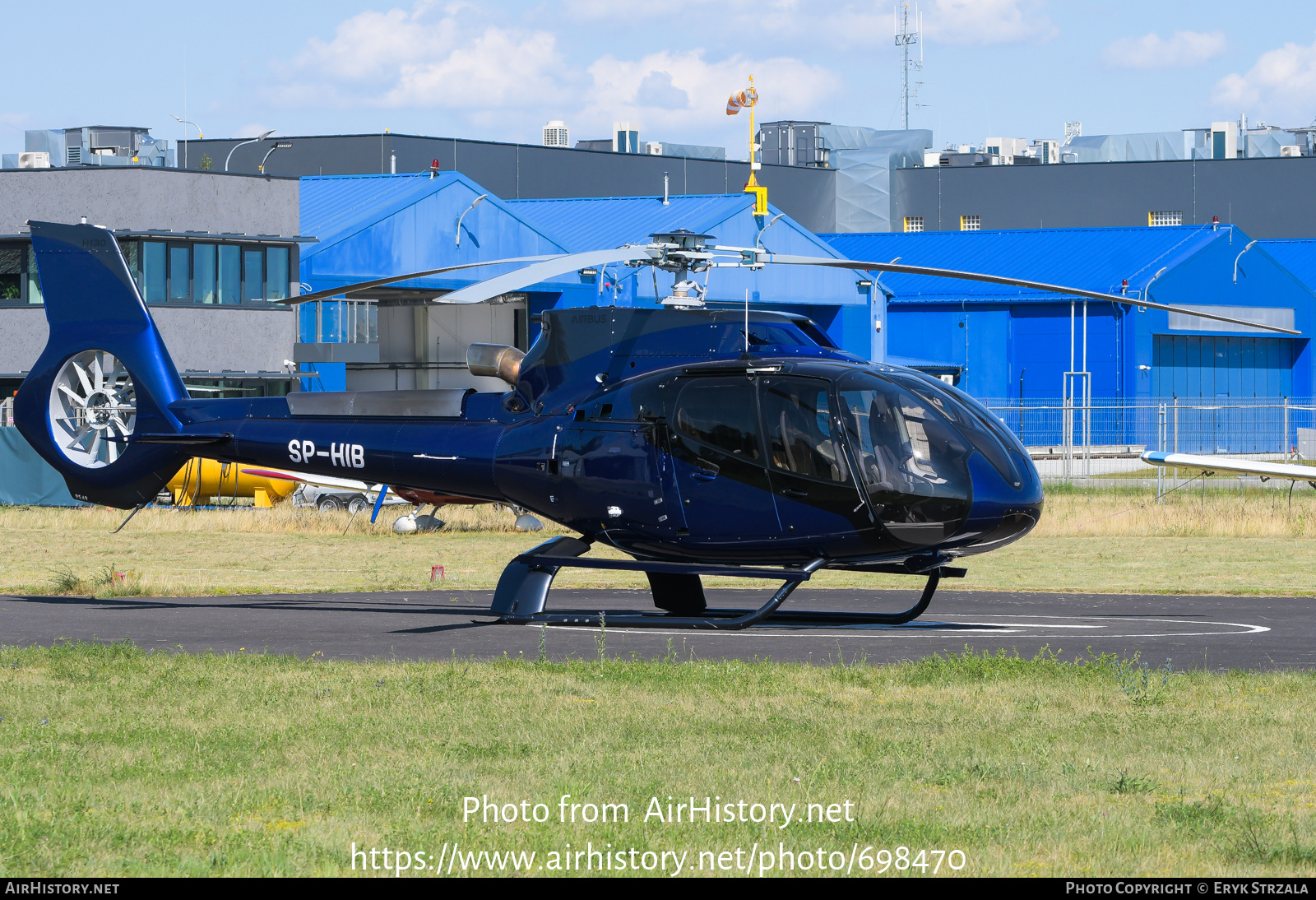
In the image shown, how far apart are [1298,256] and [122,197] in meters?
51.8

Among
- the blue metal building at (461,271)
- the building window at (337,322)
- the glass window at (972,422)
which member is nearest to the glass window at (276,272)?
the building window at (337,322)

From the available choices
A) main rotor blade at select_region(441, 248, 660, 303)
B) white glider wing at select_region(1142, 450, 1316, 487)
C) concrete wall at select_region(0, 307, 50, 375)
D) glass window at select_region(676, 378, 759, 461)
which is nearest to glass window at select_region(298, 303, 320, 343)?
concrete wall at select_region(0, 307, 50, 375)

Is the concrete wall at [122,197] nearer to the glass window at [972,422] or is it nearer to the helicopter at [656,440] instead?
the helicopter at [656,440]

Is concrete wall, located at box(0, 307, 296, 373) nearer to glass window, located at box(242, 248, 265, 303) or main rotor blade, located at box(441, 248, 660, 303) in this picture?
glass window, located at box(242, 248, 265, 303)

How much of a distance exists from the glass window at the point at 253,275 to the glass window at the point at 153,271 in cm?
236

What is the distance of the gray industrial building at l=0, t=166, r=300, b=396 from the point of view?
4131cm

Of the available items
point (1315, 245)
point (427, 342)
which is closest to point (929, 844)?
point (427, 342)

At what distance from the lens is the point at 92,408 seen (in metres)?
17.6

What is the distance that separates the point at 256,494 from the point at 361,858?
30.7 meters

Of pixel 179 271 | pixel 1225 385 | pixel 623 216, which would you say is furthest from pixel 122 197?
pixel 1225 385

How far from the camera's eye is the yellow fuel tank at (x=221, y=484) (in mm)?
35438

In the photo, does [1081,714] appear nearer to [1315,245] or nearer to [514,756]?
[514,756]

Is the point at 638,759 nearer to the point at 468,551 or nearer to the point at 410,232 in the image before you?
the point at 468,551

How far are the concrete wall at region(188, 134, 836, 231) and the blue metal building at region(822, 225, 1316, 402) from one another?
15.5m
